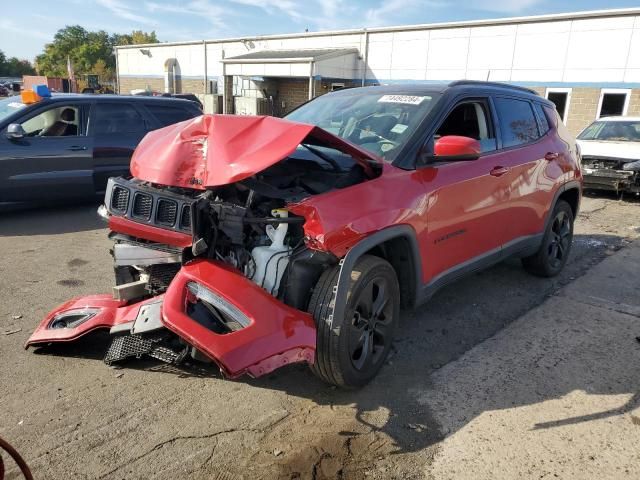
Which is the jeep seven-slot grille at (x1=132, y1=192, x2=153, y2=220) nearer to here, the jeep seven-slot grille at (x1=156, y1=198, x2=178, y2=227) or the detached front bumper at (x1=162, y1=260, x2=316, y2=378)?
the jeep seven-slot grille at (x1=156, y1=198, x2=178, y2=227)

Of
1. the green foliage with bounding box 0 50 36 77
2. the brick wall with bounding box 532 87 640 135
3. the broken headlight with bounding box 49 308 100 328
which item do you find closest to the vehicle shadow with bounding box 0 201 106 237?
the broken headlight with bounding box 49 308 100 328

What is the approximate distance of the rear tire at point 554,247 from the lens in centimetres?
513

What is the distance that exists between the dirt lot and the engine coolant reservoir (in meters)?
0.72

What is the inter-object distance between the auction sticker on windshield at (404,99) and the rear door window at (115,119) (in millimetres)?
5093

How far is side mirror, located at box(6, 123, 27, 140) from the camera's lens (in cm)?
648

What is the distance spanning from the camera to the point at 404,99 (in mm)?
3891

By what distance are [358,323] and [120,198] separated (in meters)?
1.66

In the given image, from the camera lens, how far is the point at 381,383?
3.22 m

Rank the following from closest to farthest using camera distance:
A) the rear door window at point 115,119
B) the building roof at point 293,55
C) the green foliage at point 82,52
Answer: the rear door window at point 115,119, the building roof at point 293,55, the green foliage at point 82,52

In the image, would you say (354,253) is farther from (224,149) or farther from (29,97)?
(29,97)

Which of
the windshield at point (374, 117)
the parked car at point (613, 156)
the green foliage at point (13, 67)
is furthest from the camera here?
the green foliage at point (13, 67)

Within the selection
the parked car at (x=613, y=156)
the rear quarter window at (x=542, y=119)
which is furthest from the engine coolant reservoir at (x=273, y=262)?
the parked car at (x=613, y=156)

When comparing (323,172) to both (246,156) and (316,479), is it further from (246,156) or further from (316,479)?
(316,479)

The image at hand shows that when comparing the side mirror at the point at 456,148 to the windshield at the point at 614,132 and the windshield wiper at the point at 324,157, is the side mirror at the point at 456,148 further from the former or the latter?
the windshield at the point at 614,132
